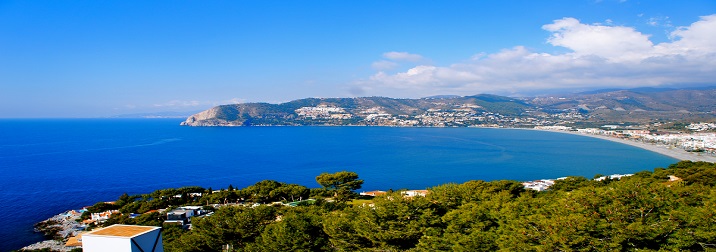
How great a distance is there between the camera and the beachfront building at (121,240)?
402cm

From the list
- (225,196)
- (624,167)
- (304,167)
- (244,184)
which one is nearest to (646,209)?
(225,196)

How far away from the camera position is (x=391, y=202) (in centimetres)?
959

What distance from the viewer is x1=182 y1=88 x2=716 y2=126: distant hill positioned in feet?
417

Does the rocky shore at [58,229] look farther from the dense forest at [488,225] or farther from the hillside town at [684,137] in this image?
the hillside town at [684,137]

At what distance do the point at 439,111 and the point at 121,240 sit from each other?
494 feet

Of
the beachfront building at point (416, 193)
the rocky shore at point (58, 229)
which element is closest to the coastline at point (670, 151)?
the beachfront building at point (416, 193)

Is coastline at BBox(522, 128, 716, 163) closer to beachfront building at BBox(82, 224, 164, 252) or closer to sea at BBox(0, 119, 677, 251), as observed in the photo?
sea at BBox(0, 119, 677, 251)

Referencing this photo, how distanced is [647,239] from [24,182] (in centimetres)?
4536

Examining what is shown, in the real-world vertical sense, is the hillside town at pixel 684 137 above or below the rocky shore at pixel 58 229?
below

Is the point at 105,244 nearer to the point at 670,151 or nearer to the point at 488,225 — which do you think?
the point at 488,225

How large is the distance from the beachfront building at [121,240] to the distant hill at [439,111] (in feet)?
400

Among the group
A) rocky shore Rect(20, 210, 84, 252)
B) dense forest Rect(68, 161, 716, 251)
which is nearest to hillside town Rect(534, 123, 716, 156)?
dense forest Rect(68, 161, 716, 251)

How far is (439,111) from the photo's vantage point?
150 m

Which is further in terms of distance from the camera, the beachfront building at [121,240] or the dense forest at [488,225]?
the dense forest at [488,225]
